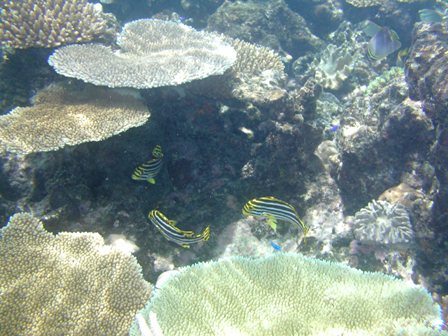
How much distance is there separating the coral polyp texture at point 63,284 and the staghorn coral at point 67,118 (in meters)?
1.02

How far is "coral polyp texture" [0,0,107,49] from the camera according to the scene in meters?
5.05

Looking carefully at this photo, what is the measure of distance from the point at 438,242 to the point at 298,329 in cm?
284

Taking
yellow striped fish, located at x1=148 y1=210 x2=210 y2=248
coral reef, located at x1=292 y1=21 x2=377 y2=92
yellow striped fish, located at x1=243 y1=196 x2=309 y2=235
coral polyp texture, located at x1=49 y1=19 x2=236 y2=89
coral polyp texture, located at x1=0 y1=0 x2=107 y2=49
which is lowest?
coral reef, located at x1=292 y1=21 x2=377 y2=92

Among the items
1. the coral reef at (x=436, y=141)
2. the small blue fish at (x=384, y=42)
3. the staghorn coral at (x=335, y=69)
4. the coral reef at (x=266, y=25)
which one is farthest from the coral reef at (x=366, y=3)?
the coral reef at (x=436, y=141)

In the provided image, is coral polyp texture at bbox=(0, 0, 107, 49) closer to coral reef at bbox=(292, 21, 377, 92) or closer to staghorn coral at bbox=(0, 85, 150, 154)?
staghorn coral at bbox=(0, 85, 150, 154)

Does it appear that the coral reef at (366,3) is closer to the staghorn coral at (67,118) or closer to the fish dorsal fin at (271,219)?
the staghorn coral at (67,118)

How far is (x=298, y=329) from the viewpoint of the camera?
259 cm

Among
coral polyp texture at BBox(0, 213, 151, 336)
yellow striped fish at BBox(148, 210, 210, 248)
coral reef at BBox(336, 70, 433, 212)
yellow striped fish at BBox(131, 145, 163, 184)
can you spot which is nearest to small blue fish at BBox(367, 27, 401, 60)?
coral reef at BBox(336, 70, 433, 212)

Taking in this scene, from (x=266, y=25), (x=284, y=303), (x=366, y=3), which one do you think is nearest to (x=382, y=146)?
(x=284, y=303)

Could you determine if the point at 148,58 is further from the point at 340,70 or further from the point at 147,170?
the point at 340,70

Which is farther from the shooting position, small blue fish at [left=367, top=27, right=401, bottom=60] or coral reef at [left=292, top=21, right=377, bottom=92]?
coral reef at [left=292, top=21, right=377, bottom=92]

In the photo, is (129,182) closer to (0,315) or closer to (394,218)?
Result: (0,315)

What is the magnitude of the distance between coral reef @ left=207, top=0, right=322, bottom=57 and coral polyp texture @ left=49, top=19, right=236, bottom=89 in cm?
527

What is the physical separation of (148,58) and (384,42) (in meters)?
5.39
